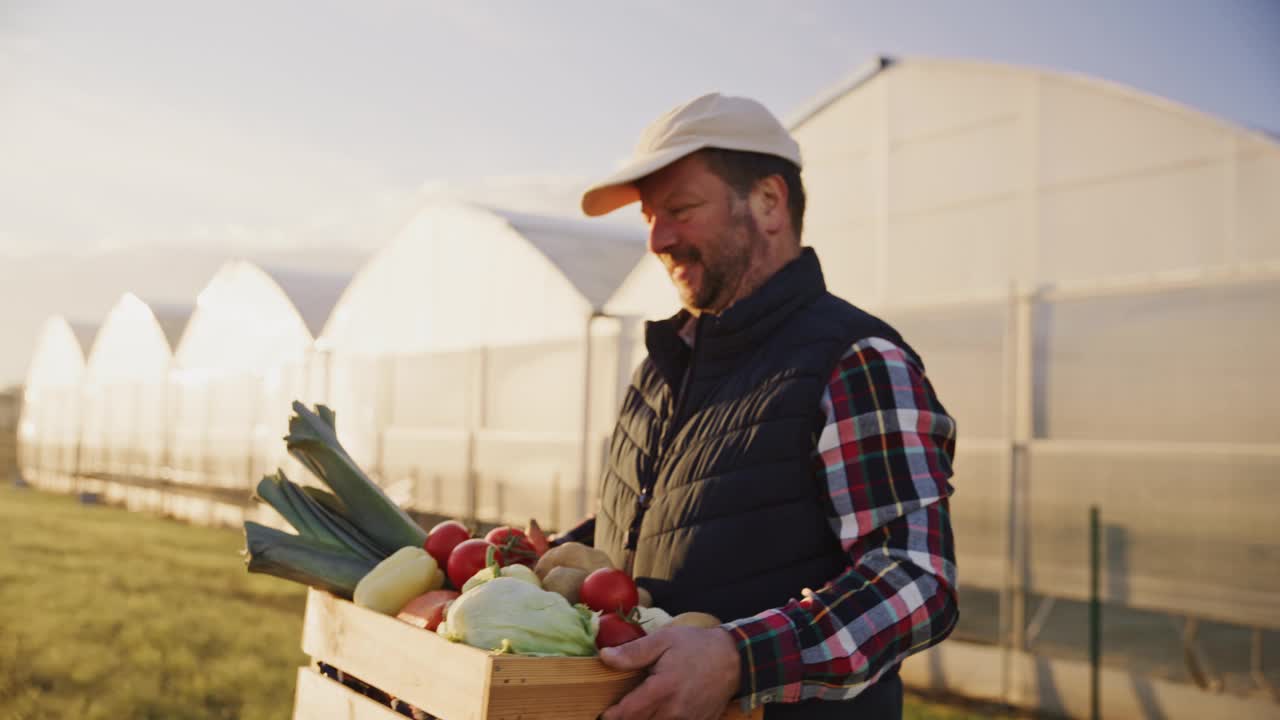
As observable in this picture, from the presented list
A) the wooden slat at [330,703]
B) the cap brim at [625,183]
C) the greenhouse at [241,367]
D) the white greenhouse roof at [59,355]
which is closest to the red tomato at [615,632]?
the wooden slat at [330,703]

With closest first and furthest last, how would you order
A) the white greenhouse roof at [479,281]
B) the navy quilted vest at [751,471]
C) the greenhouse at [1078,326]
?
the navy quilted vest at [751,471]
the greenhouse at [1078,326]
the white greenhouse roof at [479,281]

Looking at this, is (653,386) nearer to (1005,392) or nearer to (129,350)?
(1005,392)

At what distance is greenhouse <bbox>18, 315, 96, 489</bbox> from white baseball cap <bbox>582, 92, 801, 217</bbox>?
89.0ft

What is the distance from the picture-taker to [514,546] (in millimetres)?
2363

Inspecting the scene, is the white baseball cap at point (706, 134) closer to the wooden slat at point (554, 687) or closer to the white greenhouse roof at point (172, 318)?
the wooden slat at point (554, 687)

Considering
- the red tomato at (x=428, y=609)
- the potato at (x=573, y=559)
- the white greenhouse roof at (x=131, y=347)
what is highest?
the white greenhouse roof at (x=131, y=347)

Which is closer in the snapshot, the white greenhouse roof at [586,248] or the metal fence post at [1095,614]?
the metal fence post at [1095,614]

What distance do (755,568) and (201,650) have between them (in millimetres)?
6831

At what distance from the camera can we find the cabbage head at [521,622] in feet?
5.60

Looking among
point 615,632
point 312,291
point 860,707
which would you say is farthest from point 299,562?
point 312,291

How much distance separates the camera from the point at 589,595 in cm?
194

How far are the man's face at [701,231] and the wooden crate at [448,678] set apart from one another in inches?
31.0

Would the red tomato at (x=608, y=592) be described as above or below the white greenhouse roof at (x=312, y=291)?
below

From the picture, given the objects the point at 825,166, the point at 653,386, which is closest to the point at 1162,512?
the point at 825,166
